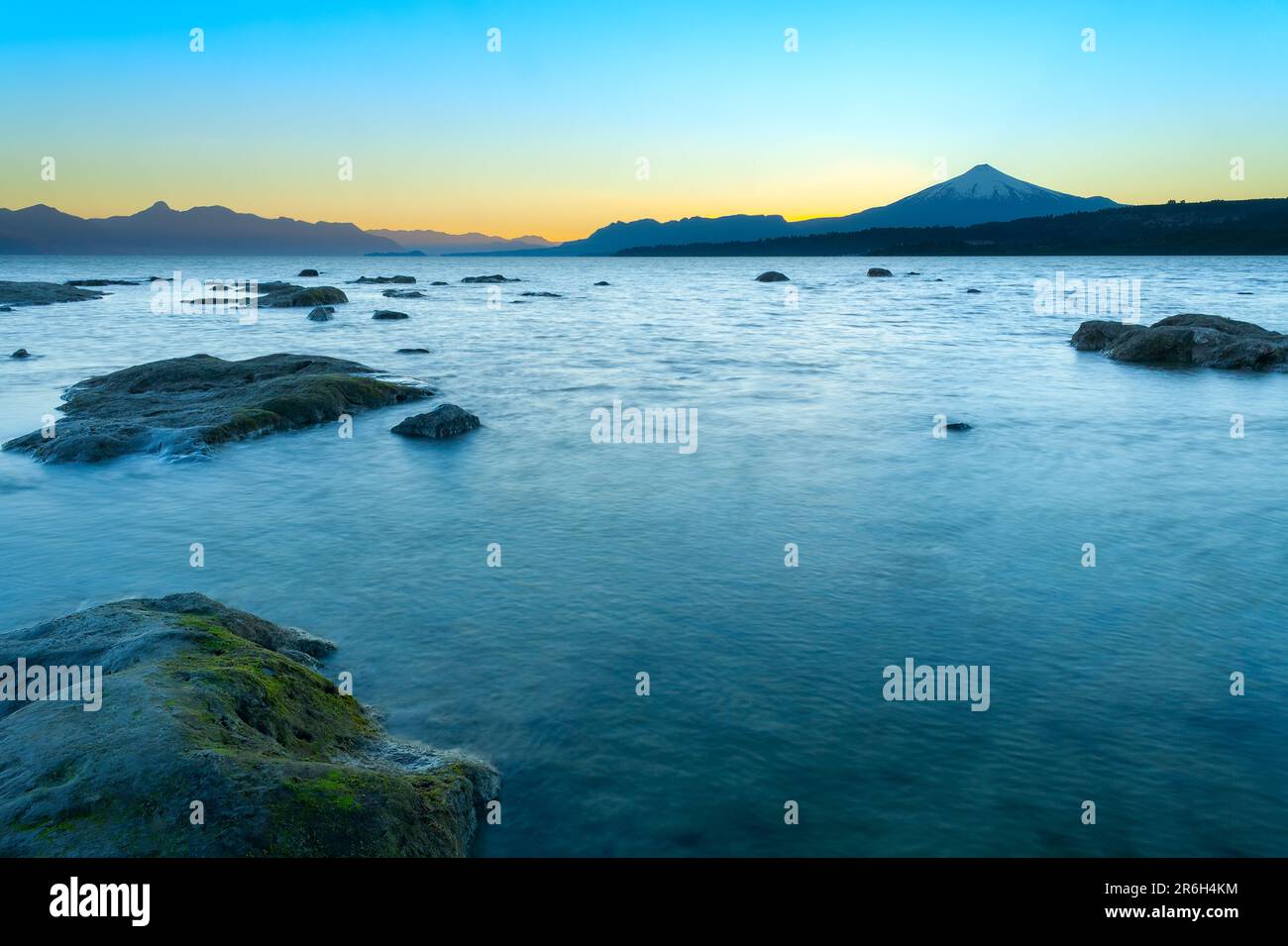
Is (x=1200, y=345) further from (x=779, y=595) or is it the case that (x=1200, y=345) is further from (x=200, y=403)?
(x=200, y=403)

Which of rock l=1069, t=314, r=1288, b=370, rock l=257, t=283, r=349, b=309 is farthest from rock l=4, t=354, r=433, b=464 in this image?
rock l=257, t=283, r=349, b=309

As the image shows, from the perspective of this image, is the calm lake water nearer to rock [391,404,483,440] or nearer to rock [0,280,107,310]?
rock [391,404,483,440]

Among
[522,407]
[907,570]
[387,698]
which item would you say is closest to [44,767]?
[387,698]

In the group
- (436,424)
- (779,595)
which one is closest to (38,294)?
(436,424)

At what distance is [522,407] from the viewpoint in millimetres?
27734

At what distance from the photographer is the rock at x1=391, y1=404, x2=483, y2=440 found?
2250 cm

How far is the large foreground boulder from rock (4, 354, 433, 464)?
2320 inches

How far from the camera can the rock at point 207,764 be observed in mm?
5477

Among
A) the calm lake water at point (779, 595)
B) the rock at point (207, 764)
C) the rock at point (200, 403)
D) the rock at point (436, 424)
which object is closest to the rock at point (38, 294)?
the rock at point (200, 403)

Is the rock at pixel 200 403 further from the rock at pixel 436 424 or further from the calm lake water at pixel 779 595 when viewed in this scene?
the rock at pixel 436 424
